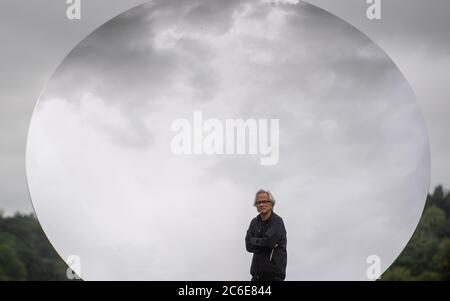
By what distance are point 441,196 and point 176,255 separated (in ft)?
24.0

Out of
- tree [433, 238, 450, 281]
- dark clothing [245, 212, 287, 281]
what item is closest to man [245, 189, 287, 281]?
dark clothing [245, 212, 287, 281]

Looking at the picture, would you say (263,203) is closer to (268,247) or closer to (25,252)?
(268,247)

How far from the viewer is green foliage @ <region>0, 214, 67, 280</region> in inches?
512

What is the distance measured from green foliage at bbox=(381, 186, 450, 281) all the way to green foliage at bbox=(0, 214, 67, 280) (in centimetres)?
569

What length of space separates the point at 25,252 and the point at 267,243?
7004mm

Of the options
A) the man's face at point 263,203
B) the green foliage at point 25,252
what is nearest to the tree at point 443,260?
the man's face at point 263,203

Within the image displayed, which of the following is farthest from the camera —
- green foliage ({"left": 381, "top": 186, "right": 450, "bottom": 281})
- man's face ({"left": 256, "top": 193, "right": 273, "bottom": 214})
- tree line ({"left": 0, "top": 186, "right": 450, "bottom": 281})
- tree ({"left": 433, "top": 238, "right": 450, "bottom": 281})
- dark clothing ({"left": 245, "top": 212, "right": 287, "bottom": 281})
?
tree ({"left": 433, "top": 238, "right": 450, "bottom": 281})

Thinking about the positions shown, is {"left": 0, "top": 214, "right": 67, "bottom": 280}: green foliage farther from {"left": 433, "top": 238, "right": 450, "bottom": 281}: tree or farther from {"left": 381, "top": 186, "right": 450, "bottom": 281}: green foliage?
{"left": 433, "top": 238, "right": 450, "bottom": 281}: tree

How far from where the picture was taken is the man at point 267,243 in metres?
8.23
